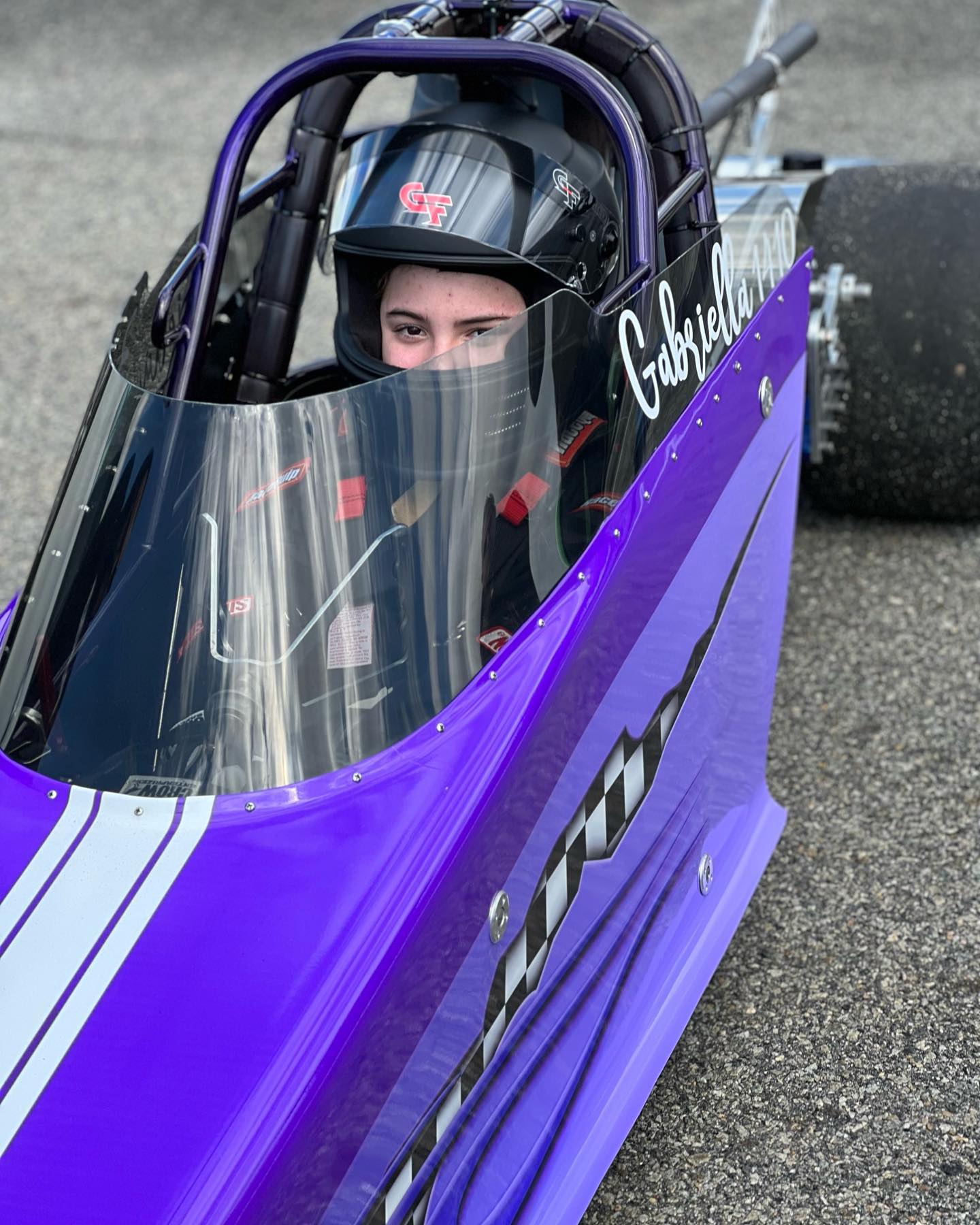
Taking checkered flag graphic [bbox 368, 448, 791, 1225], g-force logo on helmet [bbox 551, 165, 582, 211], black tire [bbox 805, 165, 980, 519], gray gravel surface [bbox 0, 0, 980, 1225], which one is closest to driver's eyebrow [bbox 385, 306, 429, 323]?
g-force logo on helmet [bbox 551, 165, 582, 211]

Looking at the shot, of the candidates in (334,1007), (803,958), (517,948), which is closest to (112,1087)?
(334,1007)

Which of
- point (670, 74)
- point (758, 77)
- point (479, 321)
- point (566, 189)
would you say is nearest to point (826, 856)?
point (479, 321)

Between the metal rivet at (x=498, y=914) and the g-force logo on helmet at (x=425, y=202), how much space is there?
1237 mm

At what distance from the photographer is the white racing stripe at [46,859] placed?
1729 mm

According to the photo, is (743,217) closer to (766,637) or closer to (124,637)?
(766,637)

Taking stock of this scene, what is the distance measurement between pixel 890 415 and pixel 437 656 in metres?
2.31

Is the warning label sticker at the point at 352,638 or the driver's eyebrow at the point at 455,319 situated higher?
the driver's eyebrow at the point at 455,319

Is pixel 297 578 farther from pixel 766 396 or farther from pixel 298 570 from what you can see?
pixel 766 396

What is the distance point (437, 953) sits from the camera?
1.69 m

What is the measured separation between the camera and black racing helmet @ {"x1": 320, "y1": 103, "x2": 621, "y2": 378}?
2.46m

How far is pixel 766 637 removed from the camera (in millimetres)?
2746

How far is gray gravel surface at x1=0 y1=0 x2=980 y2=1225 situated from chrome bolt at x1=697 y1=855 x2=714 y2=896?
0.27 meters

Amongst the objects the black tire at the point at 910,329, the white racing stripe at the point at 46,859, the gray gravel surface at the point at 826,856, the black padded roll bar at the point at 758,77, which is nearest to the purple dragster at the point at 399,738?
the white racing stripe at the point at 46,859

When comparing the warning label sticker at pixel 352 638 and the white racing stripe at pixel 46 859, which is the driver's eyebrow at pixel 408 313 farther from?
the white racing stripe at pixel 46 859
